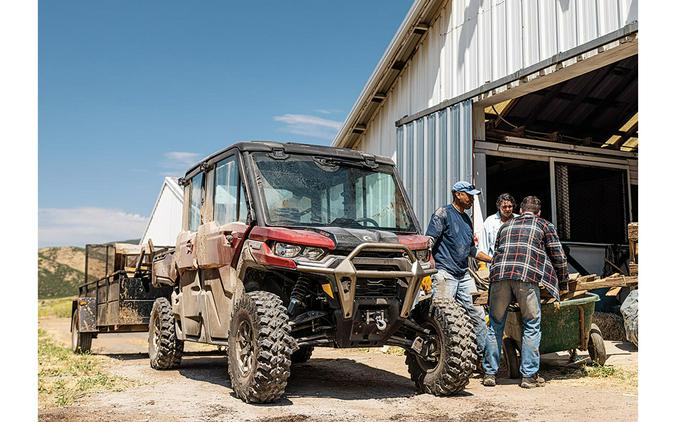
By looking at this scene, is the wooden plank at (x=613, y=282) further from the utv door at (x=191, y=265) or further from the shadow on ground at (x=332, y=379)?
the utv door at (x=191, y=265)

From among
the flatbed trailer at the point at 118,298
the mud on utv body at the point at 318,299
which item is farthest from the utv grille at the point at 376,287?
the flatbed trailer at the point at 118,298

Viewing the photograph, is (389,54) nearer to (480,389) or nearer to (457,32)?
(457,32)

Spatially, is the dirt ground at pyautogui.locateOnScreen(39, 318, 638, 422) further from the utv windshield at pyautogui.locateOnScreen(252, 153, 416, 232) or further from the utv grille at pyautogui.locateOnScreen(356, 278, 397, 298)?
the utv windshield at pyautogui.locateOnScreen(252, 153, 416, 232)

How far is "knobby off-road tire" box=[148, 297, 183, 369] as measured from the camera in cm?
927

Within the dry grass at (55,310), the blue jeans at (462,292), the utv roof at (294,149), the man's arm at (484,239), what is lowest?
the dry grass at (55,310)

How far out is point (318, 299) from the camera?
22.2ft

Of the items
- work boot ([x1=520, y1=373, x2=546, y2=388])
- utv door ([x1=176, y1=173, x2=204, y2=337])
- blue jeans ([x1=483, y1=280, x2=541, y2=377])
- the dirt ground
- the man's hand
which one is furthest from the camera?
the man's hand

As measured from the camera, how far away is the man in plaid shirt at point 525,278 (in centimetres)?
762

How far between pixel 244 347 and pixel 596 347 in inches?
174

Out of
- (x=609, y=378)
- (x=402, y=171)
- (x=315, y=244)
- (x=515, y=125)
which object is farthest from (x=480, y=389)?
(x=515, y=125)

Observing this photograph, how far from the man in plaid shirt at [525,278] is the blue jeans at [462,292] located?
0.35 feet

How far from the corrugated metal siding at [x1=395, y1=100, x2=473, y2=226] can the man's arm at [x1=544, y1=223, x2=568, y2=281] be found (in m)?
3.16

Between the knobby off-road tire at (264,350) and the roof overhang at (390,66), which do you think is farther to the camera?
the roof overhang at (390,66)

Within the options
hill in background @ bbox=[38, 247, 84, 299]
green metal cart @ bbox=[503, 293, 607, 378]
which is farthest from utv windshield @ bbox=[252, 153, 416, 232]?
hill in background @ bbox=[38, 247, 84, 299]
